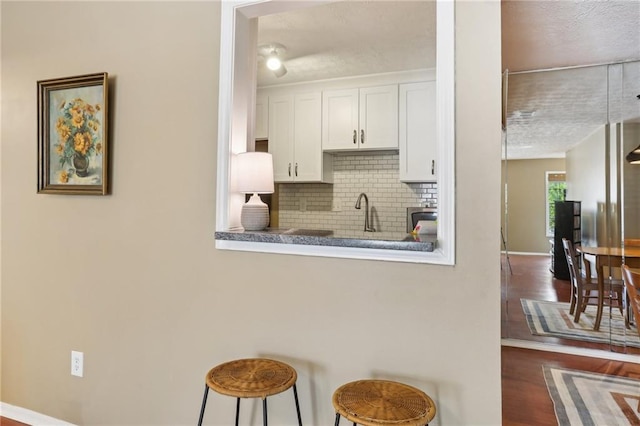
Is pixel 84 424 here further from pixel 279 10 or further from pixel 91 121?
pixel 279 10

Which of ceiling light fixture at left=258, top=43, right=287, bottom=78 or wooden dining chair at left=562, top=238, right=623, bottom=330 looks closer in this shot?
ceiling light fixture at left=258, top=43, right=287, bottom=78

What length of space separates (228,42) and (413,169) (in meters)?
2.16

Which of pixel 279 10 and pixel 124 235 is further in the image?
pixel 124 235

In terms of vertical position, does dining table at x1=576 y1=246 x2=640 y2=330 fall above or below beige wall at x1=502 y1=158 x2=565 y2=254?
below

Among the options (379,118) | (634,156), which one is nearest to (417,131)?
(379,118)

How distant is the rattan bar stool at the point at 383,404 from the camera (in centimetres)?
105

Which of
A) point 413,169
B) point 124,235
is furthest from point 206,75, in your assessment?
point 413,169

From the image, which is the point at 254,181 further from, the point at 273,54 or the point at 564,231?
the point at 564,231

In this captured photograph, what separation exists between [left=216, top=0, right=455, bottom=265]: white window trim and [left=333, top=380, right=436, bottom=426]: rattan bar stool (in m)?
0.46

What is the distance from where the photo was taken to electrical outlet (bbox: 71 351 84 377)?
1920 millimetres

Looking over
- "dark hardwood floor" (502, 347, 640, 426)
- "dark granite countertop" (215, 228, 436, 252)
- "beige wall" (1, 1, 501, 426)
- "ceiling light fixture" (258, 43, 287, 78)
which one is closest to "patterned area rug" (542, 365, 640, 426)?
"dark hardwood floor" (502, 347, 640, 426)

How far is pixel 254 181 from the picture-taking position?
1576 mm

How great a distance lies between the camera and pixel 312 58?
3.08 m

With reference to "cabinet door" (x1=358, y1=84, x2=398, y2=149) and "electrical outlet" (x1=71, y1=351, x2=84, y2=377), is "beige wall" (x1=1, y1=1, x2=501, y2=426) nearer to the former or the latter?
"electrical outlet" (x1=71, y1=351, x2=84, y2=377)
